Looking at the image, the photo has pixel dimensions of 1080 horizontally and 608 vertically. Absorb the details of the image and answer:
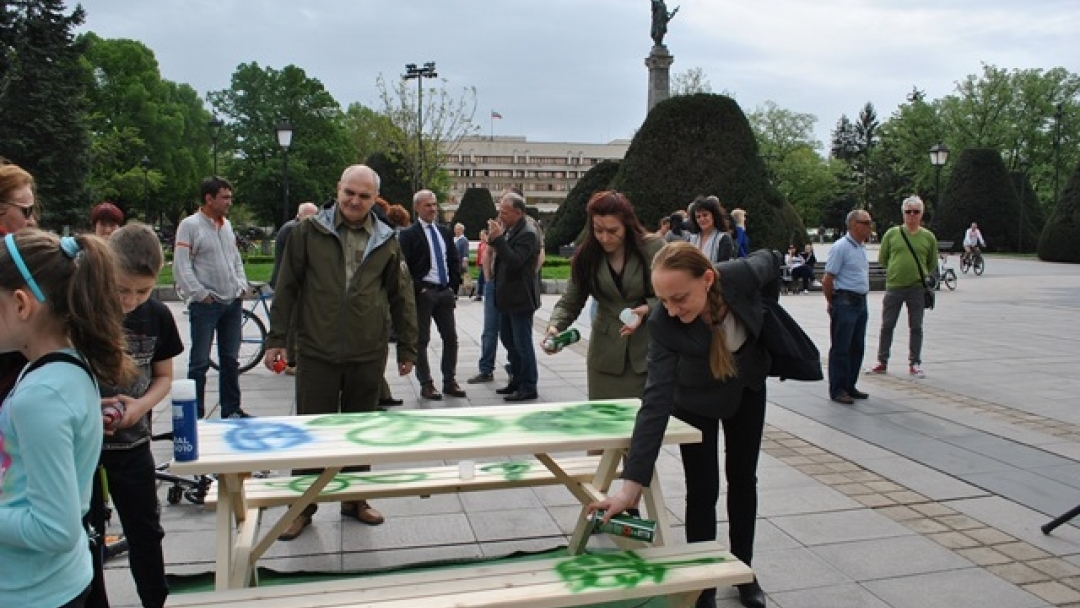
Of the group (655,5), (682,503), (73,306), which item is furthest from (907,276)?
(655,5)

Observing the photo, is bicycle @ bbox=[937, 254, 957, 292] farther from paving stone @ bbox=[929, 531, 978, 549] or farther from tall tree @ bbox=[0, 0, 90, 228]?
tall tree @ bbox=[0, 0, 90, 228]

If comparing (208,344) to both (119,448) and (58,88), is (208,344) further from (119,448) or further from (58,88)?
(58,88)

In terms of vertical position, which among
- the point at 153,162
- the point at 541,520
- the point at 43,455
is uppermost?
the point at 153,162

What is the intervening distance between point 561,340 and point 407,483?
113 centimetres

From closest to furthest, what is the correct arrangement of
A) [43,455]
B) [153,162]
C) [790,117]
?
[43,455]
[153,162]
[790,117]

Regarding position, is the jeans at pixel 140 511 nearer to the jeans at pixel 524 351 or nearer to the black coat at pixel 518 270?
the black coat at pixel 518 270

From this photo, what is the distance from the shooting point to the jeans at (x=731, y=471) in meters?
3.31

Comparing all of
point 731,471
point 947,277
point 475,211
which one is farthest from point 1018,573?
point 475,211

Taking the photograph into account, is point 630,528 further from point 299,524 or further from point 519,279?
point 519,279

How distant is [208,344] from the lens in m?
6.33

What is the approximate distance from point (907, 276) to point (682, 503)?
4.82 m

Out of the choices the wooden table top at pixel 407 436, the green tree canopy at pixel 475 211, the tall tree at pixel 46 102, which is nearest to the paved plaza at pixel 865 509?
the wooden table top at pixel 407 436

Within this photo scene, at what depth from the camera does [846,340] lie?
7484mm

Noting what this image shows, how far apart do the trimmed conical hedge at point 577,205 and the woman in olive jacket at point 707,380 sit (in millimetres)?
23210
